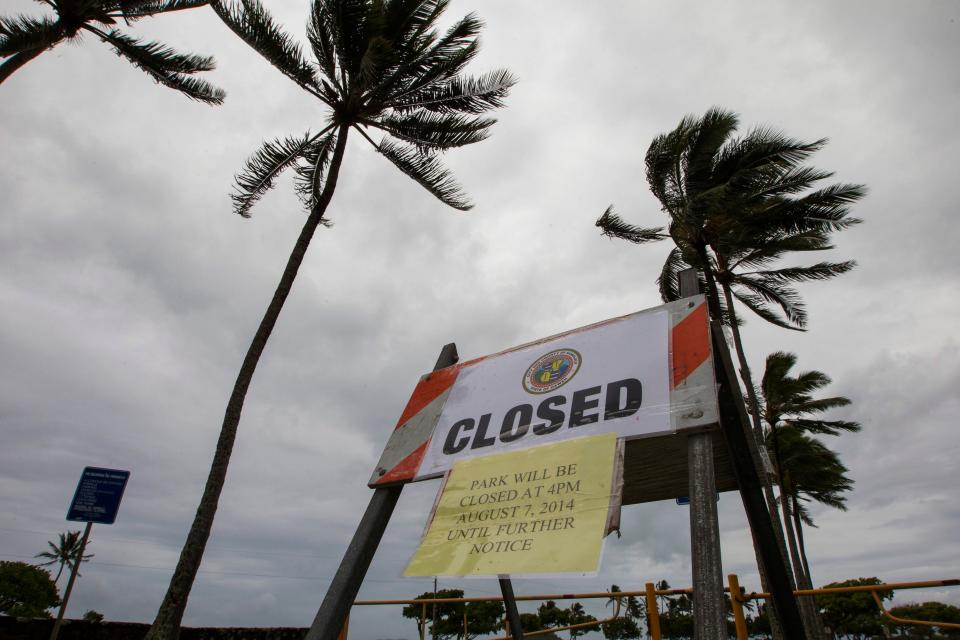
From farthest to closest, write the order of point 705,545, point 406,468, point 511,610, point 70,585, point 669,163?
point 669,163, point 70,585, point 511,610, point 406,468, point 705,545

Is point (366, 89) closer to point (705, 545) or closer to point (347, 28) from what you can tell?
point (347, 28)

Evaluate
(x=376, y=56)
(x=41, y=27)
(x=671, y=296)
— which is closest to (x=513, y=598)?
(x=376, y=56)

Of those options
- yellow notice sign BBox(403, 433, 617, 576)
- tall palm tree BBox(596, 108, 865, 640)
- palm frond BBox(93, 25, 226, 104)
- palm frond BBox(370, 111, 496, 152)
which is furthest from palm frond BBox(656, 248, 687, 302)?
yellow notice sign BBox(403, 433, 617, 576)

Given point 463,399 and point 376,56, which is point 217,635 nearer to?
point 463,399

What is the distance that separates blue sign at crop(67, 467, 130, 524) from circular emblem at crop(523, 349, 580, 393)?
6.02 meters

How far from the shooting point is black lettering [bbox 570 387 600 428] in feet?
7.48

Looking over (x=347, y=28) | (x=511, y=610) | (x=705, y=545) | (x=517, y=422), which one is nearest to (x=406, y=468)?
(x=517, y=422)

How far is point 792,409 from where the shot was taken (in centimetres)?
2338

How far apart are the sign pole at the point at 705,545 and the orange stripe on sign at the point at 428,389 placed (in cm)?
143

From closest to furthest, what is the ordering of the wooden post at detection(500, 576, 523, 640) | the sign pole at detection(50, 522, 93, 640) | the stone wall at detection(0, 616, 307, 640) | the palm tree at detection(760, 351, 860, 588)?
the wooden post at detection(500, 576, 523, 640) < the sign pole at detection(50, 522, 93, 640) < the stone wall at detection(0, 616, 307, 640) < the palm tree at detection(760, 351, 860, 588)

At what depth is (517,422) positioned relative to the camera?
8.13ft

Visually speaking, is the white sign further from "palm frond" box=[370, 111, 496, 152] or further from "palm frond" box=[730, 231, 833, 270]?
"palm frond" box=[730, 231, 833, 270]

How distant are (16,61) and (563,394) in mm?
10473

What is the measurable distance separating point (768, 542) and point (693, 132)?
13710 millimetres
